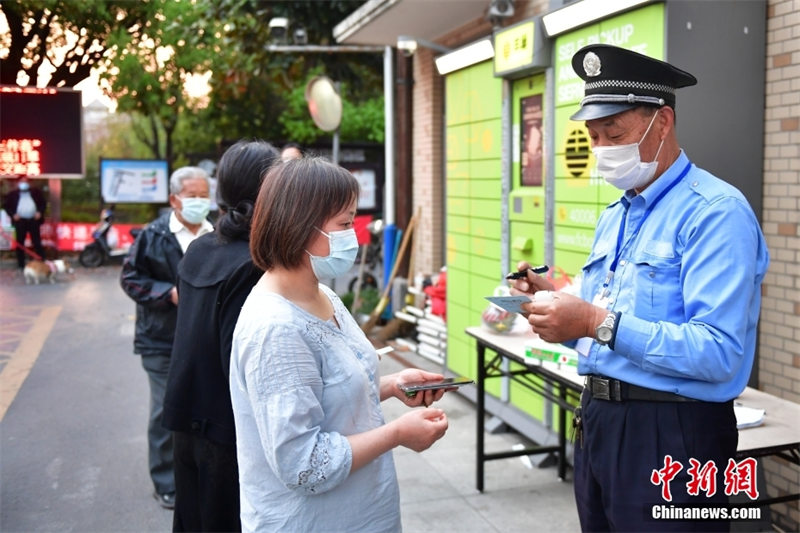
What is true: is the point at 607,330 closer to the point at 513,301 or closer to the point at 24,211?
the point at 513,301

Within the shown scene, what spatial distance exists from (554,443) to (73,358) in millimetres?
5746

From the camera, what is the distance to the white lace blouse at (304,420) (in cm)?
184

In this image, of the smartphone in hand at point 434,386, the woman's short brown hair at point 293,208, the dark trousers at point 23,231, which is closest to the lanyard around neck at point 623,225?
the smartphone in hand at point 434,386

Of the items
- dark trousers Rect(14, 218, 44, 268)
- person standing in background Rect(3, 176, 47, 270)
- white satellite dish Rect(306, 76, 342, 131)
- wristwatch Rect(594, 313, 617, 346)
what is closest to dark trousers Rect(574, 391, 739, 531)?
wristwatch Rect(594, 313, 617, 346)

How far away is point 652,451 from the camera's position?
2277mm

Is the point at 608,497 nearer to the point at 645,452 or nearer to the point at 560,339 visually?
the point at 645,452

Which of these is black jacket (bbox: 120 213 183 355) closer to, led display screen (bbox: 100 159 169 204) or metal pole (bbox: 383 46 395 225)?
metal pole (bbox: 383 46 395 225)

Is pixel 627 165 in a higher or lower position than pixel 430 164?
lower

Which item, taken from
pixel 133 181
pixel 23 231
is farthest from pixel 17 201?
pixel 133 181

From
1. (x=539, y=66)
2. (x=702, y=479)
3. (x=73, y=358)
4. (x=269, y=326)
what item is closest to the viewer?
(x=269, y=326)

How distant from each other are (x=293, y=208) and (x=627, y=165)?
1062mm

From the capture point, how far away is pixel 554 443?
17.4ft

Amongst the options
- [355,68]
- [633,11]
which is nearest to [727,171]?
[633,11]

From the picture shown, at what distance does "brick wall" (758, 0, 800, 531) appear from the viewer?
3.97 meters
